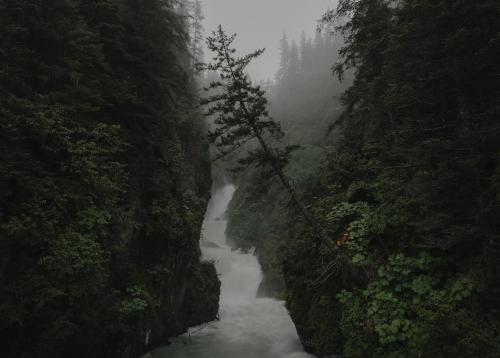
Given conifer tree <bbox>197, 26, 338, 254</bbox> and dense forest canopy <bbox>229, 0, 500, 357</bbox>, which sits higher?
conifer tree <bbox>197, 26, 338, 254</bbox>

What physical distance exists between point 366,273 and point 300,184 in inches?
760

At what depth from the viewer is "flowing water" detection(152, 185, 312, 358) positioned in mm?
13266

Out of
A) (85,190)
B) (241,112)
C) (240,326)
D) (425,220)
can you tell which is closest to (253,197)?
(241,112)

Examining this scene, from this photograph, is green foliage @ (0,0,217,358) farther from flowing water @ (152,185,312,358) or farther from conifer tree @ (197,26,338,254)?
conifer tree @ (197,26,338,254)

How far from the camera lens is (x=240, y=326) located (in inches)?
670

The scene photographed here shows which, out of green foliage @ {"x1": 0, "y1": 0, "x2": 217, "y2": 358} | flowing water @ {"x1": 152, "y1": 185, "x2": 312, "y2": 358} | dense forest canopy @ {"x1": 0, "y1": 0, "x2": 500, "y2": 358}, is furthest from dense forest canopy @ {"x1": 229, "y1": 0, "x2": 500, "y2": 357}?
green foliage @ {"x1": 0, "y1": 0, "x2": 217, "y2": 358}

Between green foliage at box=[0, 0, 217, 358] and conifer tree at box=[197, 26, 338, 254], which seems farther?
conifer tree at box=[197, 26, 338, 254]

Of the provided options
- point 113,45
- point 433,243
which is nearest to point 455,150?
point 433,243

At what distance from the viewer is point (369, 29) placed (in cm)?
1354

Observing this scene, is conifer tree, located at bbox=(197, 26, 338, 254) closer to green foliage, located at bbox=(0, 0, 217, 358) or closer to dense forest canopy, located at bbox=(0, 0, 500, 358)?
dense forest canopy, located at bbox=(0, 0, 500, 358)

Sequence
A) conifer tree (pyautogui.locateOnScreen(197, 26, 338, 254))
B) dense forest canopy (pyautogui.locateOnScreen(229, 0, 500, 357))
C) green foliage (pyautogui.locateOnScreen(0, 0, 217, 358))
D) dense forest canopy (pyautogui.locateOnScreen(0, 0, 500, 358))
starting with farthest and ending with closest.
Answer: conifer tree (pyautogui.locateOnScreen(197, 26, 338, 254))
green foliage (pyautogui.locateOnScreen(0, 0, 217, 358))
dense forest canopy (pyautogui.locateOnScreen(0, 0, 500, 358))
dense forest canopy (pyautogui.locateOnScreen(229, 0, 500, 357))

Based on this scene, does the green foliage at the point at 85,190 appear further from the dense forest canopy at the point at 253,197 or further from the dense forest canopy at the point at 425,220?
the dense forest canopy at the point at 425,220

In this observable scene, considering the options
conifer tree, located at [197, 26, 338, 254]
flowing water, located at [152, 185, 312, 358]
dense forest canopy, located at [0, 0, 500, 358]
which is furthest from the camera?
flowing water, located at [152, 185, 312, 358]

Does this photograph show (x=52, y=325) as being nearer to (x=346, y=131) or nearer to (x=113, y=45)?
(x=113, y=45)
